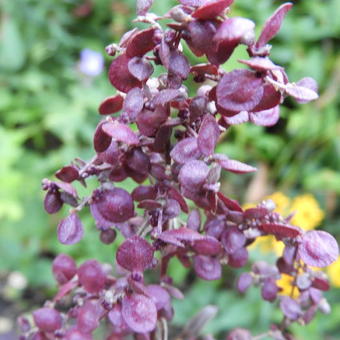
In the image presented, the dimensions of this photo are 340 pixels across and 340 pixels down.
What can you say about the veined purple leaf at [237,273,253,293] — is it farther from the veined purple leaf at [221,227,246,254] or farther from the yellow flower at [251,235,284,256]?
the yellow flower at [251,235,284,256]

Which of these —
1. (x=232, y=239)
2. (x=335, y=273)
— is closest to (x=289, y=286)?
(x=335, y=273)

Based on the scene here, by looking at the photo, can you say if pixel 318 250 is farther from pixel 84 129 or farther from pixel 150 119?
pixel 84 129

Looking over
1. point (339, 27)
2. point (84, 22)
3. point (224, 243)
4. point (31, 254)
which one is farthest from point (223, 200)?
point (84, 22)

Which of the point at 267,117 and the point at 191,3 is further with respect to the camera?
the point at 267,117

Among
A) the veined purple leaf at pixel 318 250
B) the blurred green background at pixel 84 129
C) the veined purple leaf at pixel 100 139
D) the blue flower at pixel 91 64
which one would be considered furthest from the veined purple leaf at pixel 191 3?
the blue flower at pixel 91 64

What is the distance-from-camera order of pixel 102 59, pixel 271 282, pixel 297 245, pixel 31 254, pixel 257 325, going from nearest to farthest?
pixel 297 245 < pixel 271 282 < pixel 257 325 < pixel 31 254 < pixel 102 59

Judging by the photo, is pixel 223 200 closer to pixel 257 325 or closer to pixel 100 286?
pixel 100 286

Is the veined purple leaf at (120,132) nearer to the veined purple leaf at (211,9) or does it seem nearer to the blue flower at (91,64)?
the veined purple leaf at (211,9)
